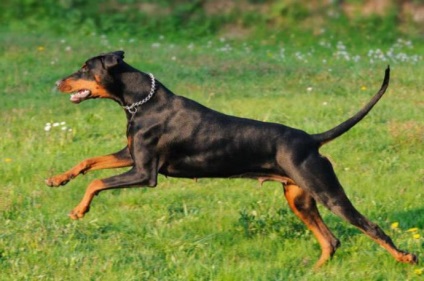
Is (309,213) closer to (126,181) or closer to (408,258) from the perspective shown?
(408,258)

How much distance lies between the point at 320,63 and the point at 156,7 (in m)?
6.00

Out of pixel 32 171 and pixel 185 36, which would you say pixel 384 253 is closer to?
pixel 32 171

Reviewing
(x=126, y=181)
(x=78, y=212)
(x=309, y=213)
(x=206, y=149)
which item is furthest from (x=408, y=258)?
(x=78, y=212)

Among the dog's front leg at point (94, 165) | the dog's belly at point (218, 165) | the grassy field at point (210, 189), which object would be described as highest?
the dog's belly at point (218, 165)

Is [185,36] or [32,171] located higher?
[32,171]

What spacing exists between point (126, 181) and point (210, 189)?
1.83m

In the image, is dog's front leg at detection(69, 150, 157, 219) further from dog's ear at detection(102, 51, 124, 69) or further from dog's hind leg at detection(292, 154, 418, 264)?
dog's hind leg at detection(292, 154, 418, 264)

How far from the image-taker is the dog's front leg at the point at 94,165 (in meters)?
7.27

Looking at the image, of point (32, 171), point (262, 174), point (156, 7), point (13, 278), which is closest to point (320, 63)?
point (156, 7)

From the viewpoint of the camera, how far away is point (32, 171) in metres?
9.07

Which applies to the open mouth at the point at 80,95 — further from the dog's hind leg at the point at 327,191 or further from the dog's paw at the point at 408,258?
the dog's paw at the point at 408,258

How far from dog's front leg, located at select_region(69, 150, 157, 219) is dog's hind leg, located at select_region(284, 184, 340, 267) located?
1.01 meters

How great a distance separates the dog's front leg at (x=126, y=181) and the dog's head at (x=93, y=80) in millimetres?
666

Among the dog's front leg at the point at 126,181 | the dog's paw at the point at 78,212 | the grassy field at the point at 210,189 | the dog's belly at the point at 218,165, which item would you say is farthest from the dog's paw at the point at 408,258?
the dog's paw at the point at 78,212
